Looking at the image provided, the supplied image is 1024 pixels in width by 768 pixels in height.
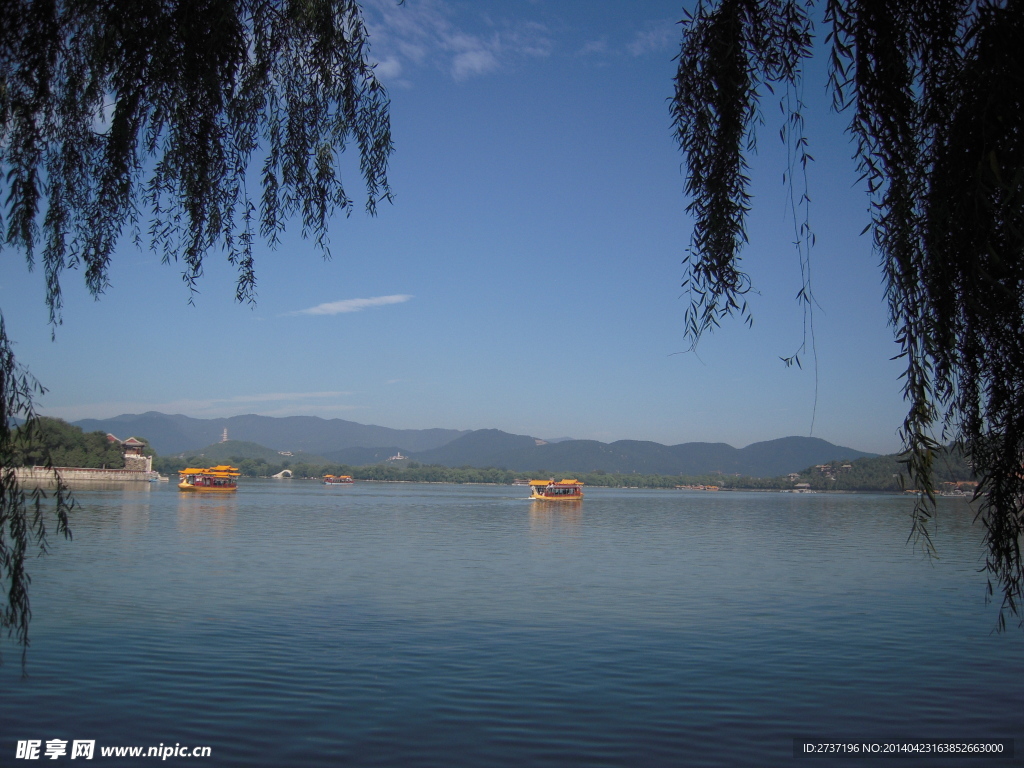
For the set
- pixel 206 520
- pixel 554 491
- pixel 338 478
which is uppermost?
pixel 206 520

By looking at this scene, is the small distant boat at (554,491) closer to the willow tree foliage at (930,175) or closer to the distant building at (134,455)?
the distant building at (134,455)

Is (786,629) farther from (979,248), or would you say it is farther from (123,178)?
(123,178)

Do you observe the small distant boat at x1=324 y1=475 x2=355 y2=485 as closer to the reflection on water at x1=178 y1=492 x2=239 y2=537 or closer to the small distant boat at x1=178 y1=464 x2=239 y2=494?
the small distant boat at x1=178 y1=464 x2=239 y2=494

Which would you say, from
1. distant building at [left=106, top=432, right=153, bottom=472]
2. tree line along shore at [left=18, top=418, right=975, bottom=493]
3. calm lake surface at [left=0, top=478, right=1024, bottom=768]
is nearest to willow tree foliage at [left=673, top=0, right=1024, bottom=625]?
calm lake surface at [left=0, top=478, right=1024, bottom=768]

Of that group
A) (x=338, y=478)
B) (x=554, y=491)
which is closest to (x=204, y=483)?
(x=554, y=491)

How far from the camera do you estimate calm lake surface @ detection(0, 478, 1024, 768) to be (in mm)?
6703

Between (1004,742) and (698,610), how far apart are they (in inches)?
261

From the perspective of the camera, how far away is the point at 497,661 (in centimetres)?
945

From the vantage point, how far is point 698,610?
44.8ft

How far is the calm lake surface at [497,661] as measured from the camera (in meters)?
6.70

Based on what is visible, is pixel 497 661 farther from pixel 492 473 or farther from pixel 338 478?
pixel 492 473

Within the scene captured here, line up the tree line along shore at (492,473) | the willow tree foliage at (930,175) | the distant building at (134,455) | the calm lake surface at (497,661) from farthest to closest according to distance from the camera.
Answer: the distant building at (134,455)
the tree line along shore at (492,473)
the calm lake surface at (497,661)
the willow tree foliage at (930,175)

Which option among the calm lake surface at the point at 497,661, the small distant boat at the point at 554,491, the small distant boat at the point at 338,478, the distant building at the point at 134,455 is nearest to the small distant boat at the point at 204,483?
the distant building at the point at 134,455

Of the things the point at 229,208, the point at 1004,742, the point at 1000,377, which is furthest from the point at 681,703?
the point at 229,208
